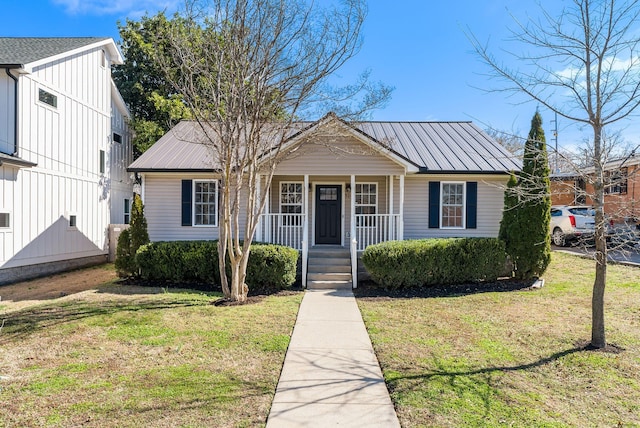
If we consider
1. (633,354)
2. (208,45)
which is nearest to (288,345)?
(633,354)

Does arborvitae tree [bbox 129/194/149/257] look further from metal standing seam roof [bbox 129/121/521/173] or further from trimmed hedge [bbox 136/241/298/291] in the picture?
metal standing seam roof [bbox 129/121/521/173]

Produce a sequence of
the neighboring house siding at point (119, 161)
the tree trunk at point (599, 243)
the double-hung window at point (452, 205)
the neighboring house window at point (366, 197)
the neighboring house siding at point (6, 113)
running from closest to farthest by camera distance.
A: the tree trunk at point (599, 243), the neighboring house siding at point (6, 113), the double-hung window at point (452, 205), the neighboring house window at point (366, 197), the neighboring house siding at point (119, 161)

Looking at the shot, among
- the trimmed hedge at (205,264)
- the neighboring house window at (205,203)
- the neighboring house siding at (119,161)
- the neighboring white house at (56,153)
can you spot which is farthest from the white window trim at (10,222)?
the neighboring house siding at (119,161)

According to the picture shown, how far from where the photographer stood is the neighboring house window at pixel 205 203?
11719mm

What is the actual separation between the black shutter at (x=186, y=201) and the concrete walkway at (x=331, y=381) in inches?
260

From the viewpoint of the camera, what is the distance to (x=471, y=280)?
930 cm

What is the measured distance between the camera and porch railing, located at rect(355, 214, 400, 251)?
425 inches

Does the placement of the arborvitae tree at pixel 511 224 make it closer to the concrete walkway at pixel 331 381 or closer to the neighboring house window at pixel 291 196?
the concrete walkway at pixel 331 381

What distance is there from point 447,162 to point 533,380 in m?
8.33

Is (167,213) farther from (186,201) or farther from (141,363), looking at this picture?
(141,363)

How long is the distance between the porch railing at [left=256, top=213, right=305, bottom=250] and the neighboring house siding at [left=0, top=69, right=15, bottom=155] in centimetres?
706

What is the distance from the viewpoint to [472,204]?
38.1ft

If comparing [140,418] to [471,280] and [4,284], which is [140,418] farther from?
[4,284]

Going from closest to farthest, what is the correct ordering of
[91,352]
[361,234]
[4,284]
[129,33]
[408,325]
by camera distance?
[91,352] → [408,325] → [4,284] → [361,234] → [129,33]
